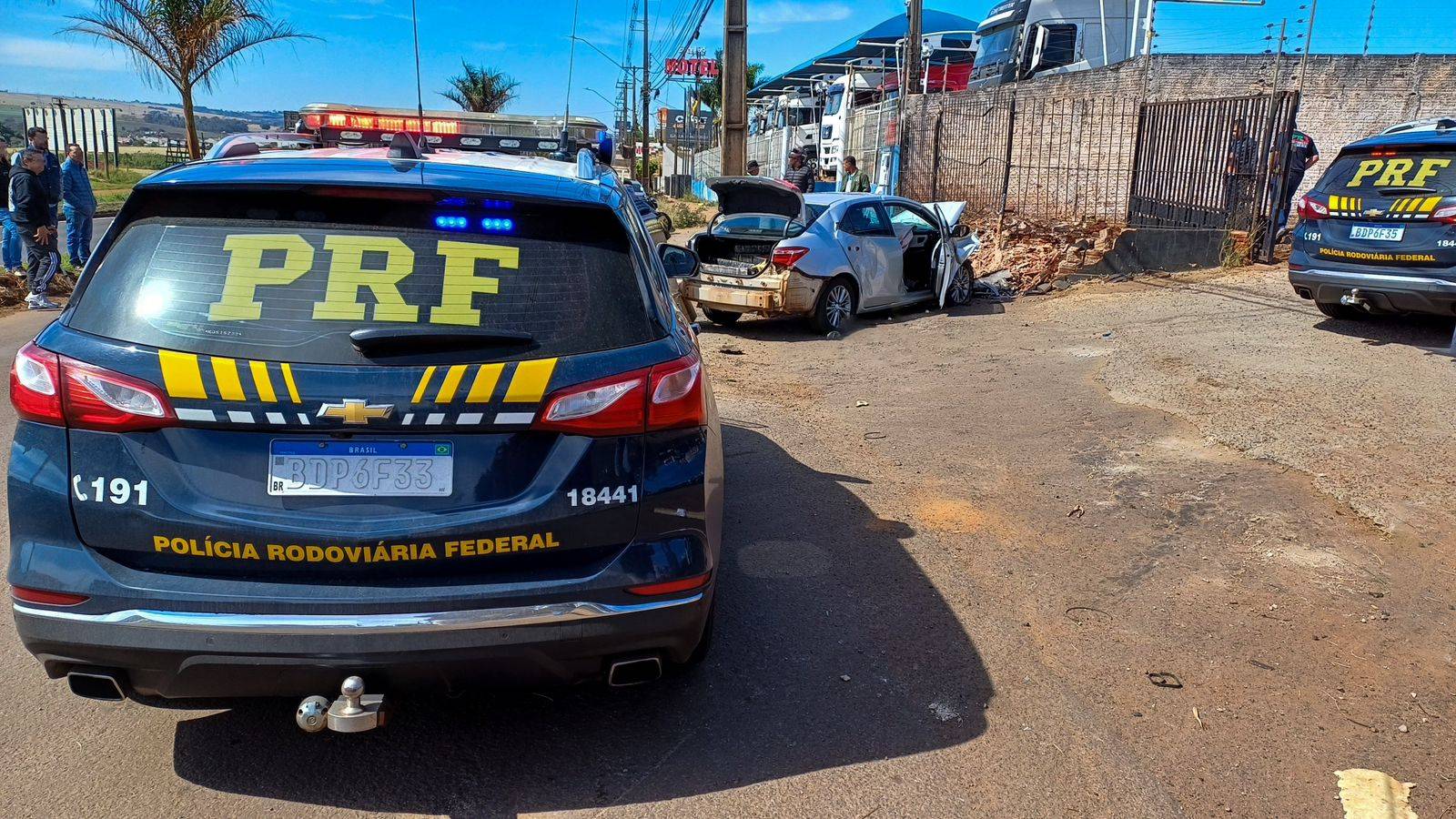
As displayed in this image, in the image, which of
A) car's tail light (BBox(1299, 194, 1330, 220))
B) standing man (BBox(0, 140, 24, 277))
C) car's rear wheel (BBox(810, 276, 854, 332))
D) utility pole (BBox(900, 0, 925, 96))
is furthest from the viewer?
A: utility pole (BBox(900, 0, 925, 96))

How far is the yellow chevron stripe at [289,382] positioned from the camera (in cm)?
255

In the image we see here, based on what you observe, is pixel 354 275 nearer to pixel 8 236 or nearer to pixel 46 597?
pixel 46 597

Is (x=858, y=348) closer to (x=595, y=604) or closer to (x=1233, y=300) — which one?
(x=1233, y=300)

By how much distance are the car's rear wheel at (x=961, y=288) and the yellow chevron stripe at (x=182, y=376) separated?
10.7 m

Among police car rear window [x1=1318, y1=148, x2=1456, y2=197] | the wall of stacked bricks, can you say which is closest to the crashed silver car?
police car rear window [x1=1318, y1=148, x2=1456, y2=197]

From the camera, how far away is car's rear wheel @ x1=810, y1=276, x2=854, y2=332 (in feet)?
35.9

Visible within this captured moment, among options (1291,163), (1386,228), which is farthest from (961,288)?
(1386,228)

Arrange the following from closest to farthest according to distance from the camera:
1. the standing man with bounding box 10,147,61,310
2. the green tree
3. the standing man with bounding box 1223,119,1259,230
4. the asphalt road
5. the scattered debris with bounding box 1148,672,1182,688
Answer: the asphalt road → the scattered debris with bounding box 1148,672,1182,688 → the standing man with bounding box 10,147,61,310 → the standing man with bounding box 1223,119,1259,230 → the green tree

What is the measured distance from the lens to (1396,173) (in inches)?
326

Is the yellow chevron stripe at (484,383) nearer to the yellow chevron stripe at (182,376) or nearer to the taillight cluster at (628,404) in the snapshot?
the taillight cluster at (628,404)

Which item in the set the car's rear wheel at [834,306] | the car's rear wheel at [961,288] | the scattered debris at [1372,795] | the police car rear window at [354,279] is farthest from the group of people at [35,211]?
the scattered debris at [1372,795]

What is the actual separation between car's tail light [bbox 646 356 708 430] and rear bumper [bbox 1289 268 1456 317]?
24.8 feet

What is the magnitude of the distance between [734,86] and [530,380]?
1470cm

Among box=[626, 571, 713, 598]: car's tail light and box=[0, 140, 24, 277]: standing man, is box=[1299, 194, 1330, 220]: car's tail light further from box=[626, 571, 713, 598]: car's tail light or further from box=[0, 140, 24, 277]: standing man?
Answer: box=[0, 140, 24, 277]: standing man
